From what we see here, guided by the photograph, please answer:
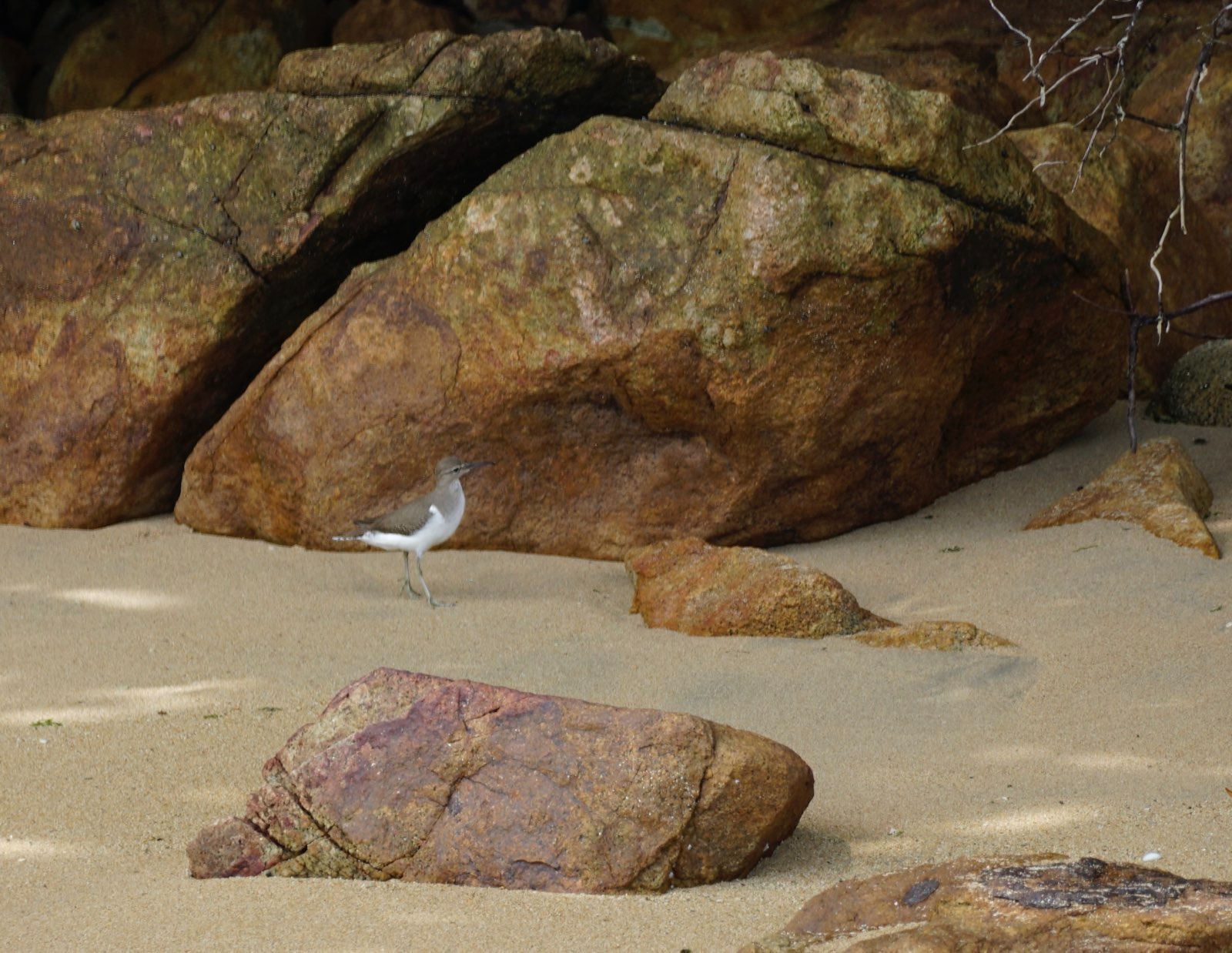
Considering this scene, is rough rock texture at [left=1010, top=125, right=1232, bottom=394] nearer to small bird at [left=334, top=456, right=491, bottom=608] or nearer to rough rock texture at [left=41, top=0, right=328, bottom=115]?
small bird at [left=334, top=456, right=491, bottom=608]

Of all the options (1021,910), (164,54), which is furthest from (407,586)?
(164,54)

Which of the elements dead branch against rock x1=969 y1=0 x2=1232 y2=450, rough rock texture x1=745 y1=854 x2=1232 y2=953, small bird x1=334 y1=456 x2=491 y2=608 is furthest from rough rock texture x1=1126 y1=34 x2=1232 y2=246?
rough rock texture x1=745 y1=854 x2=1232 y2=953

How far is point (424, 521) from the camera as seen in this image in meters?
6.74

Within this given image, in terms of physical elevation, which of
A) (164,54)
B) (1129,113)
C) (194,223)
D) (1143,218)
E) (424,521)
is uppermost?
(164,54)

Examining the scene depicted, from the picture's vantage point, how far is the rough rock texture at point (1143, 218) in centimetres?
898

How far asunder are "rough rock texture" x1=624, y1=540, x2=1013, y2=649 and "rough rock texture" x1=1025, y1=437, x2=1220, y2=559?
1441 mm

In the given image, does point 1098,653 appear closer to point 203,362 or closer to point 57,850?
point 57,850

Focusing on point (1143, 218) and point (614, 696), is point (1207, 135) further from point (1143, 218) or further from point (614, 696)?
point (614, 696)

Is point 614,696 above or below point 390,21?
below

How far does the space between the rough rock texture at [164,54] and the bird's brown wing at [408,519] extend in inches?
247

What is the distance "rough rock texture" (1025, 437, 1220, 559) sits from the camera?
21.6ft

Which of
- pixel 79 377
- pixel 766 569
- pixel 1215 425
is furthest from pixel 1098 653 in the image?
pixel 79 377

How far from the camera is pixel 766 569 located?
6035mm

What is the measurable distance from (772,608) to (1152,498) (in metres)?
2.14
